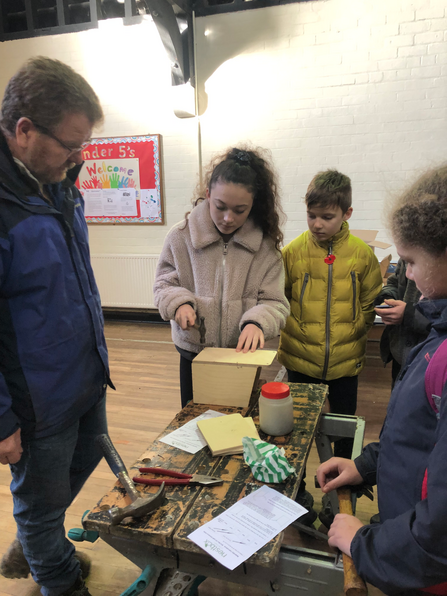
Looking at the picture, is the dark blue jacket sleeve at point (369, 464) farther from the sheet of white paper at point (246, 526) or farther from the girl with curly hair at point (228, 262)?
the girl with curly hair at point (228, 262)

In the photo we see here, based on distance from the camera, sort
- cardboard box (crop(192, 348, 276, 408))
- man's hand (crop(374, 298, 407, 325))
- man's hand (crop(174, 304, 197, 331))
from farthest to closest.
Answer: man's hand (crop(374, 298, 407, 325)) → man's hand (crop(174, 304, 197, 331)) → cardboard box (crop(192, 348, 276, 408))

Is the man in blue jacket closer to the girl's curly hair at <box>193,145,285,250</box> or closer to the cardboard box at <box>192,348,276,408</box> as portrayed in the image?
the cardboard box at <box>192,348,276,408</box>

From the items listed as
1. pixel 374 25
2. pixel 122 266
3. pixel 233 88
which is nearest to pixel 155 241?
pixel 122 266

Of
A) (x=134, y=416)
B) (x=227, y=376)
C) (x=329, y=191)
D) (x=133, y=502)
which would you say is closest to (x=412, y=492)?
(x=133, y=502)

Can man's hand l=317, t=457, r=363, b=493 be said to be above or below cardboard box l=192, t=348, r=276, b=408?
below

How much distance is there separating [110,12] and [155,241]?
A: 232 centimetres

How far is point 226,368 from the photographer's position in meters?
1.24

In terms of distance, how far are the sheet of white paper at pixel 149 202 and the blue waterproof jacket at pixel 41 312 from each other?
3313mm

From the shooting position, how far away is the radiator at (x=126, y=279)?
15.1 feet

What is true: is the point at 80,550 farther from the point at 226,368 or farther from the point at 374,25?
the point at 374,25

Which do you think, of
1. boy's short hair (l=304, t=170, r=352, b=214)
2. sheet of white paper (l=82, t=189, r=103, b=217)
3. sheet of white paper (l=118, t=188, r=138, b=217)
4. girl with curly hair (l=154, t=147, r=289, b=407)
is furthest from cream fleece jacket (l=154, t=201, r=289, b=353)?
sheet of white paper (l=82, t=189, r=103, b=217)

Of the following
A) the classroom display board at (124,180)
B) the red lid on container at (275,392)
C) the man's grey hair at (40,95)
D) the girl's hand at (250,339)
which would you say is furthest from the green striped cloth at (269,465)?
the classroom display board at (124,180)

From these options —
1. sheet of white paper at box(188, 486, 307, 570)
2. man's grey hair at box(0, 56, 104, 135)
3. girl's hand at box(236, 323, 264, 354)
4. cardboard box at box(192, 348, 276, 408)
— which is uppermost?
man's grey hair at box(0, 56, 104, 135)

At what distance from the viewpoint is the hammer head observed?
2.62 ft
